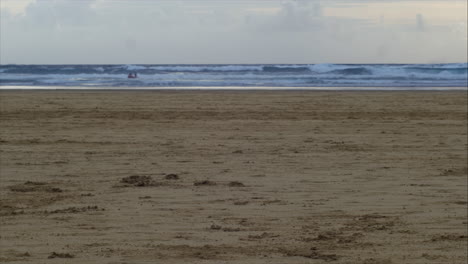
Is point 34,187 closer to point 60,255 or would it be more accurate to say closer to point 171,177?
point 171,177

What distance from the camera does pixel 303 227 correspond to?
5.81 meters

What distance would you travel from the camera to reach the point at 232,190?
734cm

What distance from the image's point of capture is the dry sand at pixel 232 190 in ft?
17.0

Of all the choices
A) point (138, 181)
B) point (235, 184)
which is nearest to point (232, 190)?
point (235, 184)

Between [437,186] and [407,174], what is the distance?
2.63 ft

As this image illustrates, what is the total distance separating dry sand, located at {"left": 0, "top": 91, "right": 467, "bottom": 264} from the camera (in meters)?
5.18

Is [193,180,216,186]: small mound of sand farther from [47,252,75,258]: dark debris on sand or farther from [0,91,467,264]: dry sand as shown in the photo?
[47,252,75,258]: dark debris on sand

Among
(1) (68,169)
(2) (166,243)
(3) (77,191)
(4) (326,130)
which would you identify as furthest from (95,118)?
(2) (166,243)

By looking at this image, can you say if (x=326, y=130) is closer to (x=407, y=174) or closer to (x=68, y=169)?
(x=407, y=174)

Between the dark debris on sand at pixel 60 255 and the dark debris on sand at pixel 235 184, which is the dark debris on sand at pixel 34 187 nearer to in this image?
the dark debris on sand at pixel 235 184

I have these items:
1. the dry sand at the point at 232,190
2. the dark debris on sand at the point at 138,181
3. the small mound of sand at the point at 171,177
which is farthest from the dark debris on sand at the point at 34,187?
the small mound of sand at the point at 171,177

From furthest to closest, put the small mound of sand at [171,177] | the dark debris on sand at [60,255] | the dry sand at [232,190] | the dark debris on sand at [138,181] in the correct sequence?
the small mound of sand at [171,177] < the dark debris on sand at [138,181] < the dry sand at [232,190] < the dark debris on sand at [60,255]

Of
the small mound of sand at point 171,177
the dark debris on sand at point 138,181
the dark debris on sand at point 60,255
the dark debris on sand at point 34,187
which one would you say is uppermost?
the small mound of sand at point 171,177

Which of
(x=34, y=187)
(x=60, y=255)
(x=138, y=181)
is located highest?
(x=138, y=181)
